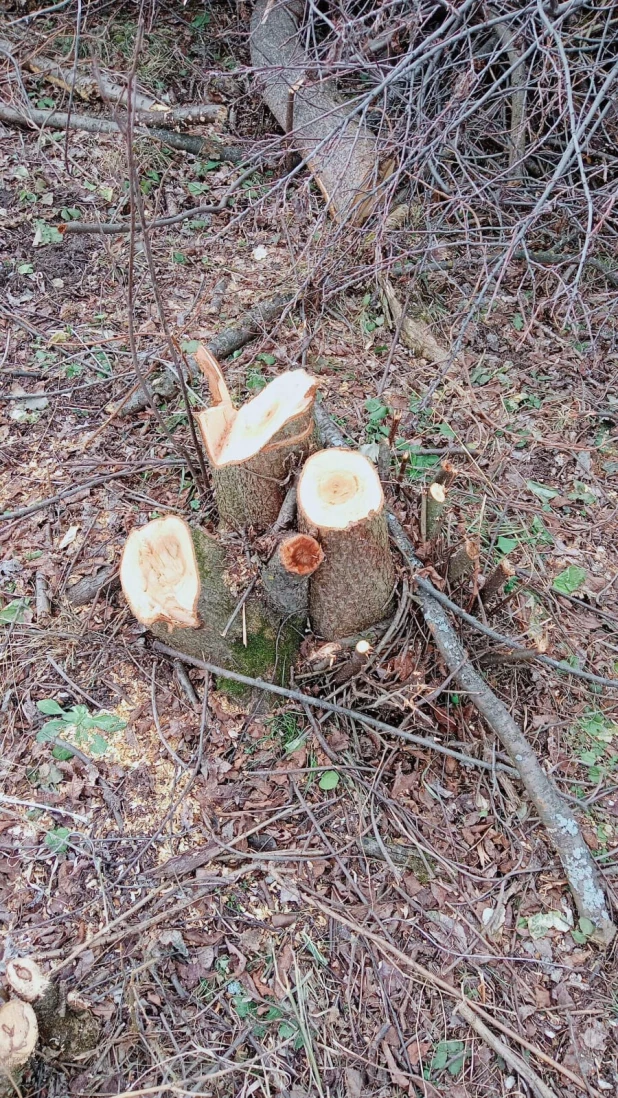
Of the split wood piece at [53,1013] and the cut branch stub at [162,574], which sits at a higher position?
the cut branch stub at [162,574]

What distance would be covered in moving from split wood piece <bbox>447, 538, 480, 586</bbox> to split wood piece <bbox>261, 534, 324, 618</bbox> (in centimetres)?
57

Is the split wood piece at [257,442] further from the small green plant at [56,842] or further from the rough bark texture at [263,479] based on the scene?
the small green plant at [56,842]

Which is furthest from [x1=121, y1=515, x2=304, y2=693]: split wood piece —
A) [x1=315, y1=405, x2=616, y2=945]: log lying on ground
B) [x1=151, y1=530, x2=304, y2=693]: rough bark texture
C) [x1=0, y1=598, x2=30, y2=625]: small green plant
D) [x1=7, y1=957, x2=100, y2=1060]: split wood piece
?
[x1=7, y1=957, x2=100, y2=1060]: split wood piece

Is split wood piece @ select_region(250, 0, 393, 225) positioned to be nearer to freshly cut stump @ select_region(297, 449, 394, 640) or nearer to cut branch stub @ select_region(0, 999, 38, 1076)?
freshly cut stump @ select_region(297, 449, 394, 640)

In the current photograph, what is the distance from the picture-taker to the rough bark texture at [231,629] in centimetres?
209

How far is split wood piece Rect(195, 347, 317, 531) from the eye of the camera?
2068mm

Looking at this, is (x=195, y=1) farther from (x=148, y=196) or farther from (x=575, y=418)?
(x=575, y=418)

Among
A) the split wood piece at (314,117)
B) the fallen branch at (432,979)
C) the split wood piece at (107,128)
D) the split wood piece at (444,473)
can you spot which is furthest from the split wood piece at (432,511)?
the split wood piece at (107,128)

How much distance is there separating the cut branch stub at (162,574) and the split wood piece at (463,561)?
3.08 ft

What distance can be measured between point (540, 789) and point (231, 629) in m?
1.14

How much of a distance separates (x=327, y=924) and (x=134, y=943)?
1.89ft

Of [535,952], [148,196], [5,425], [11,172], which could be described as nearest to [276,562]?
[535,952]

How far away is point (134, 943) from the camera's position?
6.07 ft

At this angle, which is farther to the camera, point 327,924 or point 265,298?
point 265,298
